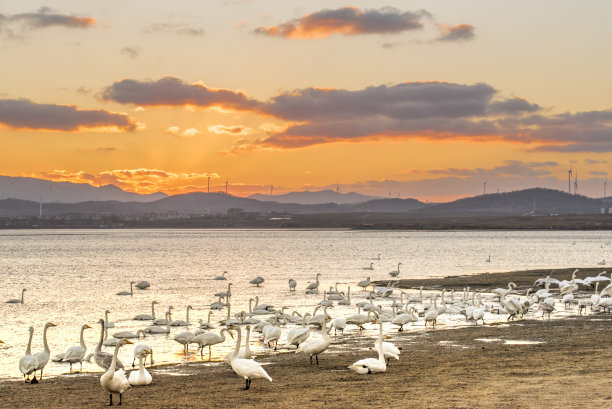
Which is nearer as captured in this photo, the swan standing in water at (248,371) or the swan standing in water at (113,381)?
the swan standing in water at (113,381)

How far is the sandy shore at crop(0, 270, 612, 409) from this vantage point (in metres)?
12.8

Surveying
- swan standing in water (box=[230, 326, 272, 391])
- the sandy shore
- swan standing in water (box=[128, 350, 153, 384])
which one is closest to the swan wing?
swan standing in water (box=[230, 326, 272, 391])

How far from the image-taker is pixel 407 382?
1477 cm

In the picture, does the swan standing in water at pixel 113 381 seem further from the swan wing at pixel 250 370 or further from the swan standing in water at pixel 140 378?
the swan wing at pixel 250 370

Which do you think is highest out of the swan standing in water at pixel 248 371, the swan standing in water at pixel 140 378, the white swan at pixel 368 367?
the swan standing in water at pixel 248 371

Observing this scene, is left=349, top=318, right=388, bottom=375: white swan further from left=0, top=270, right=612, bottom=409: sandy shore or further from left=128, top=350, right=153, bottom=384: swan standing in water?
left=128, top=350, right=153, bottom=384: swan standing in water

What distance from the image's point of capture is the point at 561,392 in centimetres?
1274

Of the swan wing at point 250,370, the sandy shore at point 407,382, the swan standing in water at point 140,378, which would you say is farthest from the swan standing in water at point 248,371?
the swan standing in water at point 140,378

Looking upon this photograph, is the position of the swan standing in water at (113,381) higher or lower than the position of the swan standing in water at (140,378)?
higher

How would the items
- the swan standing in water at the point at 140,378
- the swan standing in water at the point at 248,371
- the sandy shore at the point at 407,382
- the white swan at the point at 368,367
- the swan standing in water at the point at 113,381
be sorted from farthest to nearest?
the white swan at the point at 368,367, the swan standing in water at the point at 140,378, the swan standing in water at the point at 248,371, the swan standing in water at the point at 113,381, the sandy shore at the point at 407,382

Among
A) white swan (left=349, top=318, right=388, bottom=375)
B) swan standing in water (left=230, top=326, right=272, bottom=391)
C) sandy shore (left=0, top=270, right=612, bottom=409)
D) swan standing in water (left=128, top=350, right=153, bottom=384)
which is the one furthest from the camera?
white swan (left=349, top=318, right=388, bottom=375)

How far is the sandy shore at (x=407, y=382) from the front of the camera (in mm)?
12836

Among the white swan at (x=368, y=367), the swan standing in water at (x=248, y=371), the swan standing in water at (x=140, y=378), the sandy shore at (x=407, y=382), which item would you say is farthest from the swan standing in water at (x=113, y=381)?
the white swan at (x=368, y=367)

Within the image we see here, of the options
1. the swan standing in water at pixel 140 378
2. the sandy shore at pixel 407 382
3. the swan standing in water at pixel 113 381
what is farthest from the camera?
the swan standing in water at pixel 140 378
